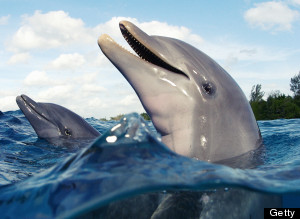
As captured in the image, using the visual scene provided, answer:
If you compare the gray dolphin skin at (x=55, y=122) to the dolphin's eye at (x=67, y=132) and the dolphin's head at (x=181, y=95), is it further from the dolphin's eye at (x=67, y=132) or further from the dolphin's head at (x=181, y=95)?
the dolphin's head at (x=181, y=95)

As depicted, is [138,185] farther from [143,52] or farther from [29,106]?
[29,106]

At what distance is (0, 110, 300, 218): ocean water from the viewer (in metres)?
2.60

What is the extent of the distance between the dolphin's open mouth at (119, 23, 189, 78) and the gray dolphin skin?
14.7 feet

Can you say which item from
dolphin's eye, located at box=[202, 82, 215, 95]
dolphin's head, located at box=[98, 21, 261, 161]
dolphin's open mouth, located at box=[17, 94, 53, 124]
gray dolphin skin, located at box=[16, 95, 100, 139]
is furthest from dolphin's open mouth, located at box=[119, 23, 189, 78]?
dolphin's open mouth, located at box=[17, 94, 53, 124]

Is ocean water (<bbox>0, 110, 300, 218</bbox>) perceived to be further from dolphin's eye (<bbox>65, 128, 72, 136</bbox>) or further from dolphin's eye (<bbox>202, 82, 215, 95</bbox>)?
dolphin's eye (<bbox>65, 128, 72, 136</bbox>)

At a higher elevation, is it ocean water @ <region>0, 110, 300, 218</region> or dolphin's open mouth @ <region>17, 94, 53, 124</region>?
dolphin's open mouth @ <region>17, 94, 53, 124</region>

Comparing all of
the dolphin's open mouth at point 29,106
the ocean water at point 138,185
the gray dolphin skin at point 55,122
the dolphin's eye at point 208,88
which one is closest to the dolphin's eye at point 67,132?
the gray dolphin skin at point 55,122

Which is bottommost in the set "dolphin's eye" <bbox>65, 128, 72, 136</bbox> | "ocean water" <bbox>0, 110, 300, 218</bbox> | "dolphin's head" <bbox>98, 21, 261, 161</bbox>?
"ocean water" <bbox>0, 110, 300, 218</bbox>

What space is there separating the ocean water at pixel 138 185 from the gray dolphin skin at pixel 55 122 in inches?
198

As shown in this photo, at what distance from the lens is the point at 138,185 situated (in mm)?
2711

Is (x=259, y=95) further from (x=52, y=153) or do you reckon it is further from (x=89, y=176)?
(x=89, y=176)

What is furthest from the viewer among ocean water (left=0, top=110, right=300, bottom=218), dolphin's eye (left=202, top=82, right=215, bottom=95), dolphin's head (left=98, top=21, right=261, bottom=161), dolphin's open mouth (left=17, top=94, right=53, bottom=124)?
dolphin's open mouth (left=17, top=94, right=53, bottom=124)

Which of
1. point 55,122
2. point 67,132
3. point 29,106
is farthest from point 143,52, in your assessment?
point 29,106

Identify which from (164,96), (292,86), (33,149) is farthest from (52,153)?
(292,86)
